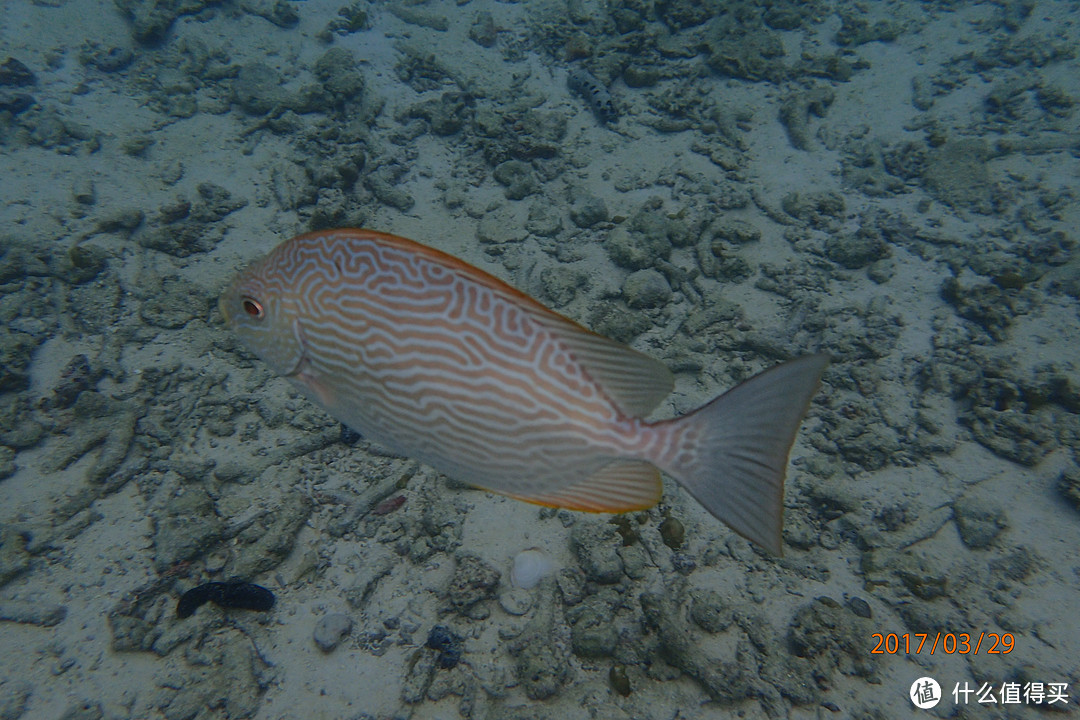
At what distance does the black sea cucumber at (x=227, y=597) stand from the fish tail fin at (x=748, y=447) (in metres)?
2.75

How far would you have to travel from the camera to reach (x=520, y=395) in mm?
1725

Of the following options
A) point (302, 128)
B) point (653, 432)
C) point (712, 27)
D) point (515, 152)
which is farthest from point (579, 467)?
point (712, 27)

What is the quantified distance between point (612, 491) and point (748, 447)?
0.51 meters

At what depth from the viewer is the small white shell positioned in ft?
10.2

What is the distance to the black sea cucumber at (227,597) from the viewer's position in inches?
116

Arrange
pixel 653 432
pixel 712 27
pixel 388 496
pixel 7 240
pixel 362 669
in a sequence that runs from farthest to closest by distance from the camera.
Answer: pixel 712 27, pixel 7 240, pixel 388 496, pixel 362 669, pixel 653 432

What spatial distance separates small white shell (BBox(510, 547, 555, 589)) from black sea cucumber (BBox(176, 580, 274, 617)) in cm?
156

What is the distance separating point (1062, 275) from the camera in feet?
15.7

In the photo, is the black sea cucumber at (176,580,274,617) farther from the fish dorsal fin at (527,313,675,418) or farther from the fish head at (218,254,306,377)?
the fish dorsal fin at (527,313,675,418)

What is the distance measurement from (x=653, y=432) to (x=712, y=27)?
8.75 metres

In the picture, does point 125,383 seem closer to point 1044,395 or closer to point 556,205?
point 556,205
